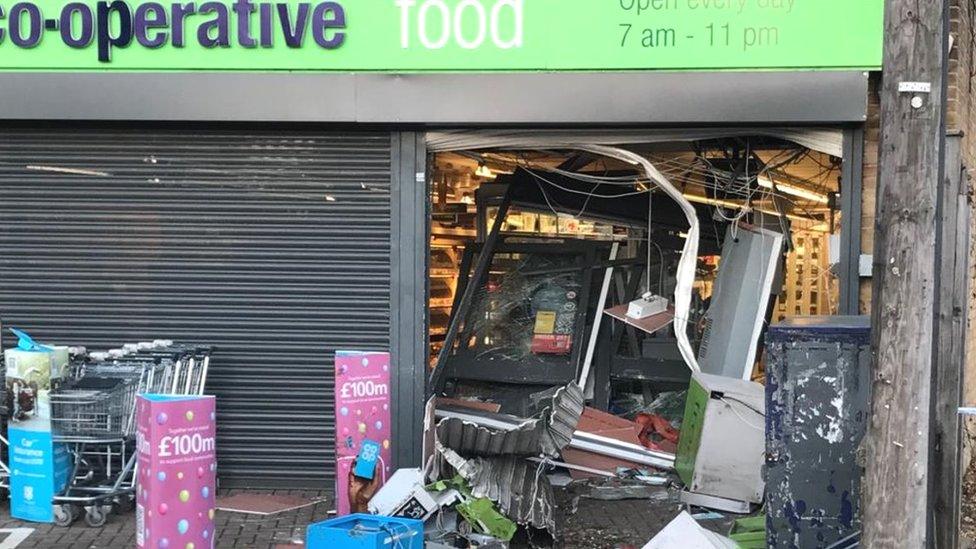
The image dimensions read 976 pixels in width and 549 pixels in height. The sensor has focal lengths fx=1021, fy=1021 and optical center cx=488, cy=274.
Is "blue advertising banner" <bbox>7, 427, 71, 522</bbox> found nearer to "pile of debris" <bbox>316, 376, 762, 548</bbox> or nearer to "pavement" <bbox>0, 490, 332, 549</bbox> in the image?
"pavement" <bbox>0, 490, 332, 549</bbox>

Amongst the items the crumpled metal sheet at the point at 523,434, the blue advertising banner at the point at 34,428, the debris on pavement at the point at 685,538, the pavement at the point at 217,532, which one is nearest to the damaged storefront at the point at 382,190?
the crumpled metal sheet at the point at 523,434

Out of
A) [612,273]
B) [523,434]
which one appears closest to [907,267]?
[523,434]

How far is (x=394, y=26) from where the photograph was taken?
7727mm

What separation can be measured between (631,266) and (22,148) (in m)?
5.42

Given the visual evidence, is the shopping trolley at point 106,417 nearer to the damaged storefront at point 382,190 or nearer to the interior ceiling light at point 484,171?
the damaged storefront at point 382,190

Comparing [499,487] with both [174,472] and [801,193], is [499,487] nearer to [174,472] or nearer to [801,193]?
[174,472]

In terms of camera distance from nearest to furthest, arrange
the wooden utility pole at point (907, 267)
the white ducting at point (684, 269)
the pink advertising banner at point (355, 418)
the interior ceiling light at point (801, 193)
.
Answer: the wooden utility pole at point (907, 267)
the pink advertising banner at point (355, 418)
the white ducting at point (684, 269)
the interior ceiling light at point (801, 193)

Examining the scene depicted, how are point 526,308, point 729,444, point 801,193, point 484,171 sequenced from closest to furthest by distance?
point 729,444 → point 526,308 → point 801,193 → point 484,171

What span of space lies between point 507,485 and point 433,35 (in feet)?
11.1

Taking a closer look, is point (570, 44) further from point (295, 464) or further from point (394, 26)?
point (295, 464)

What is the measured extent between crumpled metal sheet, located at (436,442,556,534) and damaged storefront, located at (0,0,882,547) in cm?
3

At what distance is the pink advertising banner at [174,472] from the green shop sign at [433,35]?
3281 millimetres

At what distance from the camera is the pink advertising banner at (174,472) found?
5.33 m

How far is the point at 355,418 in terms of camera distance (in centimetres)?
692
